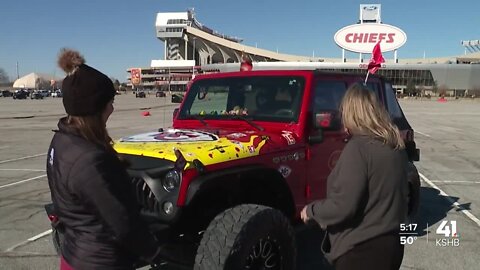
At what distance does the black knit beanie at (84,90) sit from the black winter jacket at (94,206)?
118mm

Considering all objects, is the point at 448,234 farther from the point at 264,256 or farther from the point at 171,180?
the point at 171,180

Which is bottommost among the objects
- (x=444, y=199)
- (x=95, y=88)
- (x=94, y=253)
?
(x=444, y=199)

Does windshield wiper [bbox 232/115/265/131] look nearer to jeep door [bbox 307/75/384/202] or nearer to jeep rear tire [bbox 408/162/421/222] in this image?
jeep door [bbox 307/75/384/202]

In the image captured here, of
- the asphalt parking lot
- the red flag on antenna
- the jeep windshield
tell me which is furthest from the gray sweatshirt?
the red flag on antenna

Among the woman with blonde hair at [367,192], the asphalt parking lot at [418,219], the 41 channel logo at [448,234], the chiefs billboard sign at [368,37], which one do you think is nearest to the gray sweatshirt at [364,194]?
the woman with blonde hair at [367,192]

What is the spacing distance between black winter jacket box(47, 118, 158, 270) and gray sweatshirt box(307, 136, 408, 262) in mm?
1026

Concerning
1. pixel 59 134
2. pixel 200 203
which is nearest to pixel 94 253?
pixel 59 134

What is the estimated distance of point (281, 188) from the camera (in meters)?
3.98

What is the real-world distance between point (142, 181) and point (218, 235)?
719mm

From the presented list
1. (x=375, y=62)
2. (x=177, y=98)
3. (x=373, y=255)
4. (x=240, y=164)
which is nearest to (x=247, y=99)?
(x=240, y=164)

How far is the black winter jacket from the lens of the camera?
1.86 meters

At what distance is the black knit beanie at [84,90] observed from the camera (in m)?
1.94

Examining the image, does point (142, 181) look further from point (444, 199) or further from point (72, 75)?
point (444, 199)

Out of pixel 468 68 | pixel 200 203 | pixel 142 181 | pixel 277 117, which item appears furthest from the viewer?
pixel 468 68
